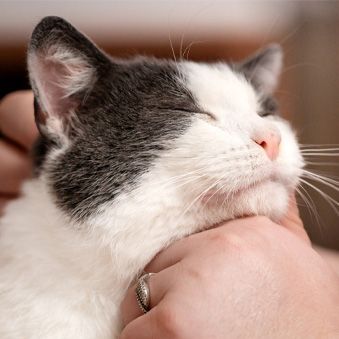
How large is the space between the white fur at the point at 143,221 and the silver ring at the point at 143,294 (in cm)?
7

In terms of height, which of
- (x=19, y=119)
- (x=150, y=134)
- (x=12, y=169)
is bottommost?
(x=12, y=169)

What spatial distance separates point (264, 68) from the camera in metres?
1.20

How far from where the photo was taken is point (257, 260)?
0.75 metres

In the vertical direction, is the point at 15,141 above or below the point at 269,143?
below

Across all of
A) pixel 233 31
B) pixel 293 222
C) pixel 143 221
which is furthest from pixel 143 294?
pixel 233 31

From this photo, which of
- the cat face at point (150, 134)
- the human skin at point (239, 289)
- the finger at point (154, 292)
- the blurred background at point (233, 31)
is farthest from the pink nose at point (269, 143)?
the blurred background at point (233, 31)

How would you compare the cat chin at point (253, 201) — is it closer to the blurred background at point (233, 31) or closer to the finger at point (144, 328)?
the finger at point (144, 328)

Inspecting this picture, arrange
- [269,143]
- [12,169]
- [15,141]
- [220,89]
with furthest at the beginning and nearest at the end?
1. [15,141]
2. [12,169]
3. [220,89]
4. [269,143]

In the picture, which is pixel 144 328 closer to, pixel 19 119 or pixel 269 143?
pixel 269 143

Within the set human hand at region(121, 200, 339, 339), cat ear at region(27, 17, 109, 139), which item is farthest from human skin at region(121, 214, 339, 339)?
cat ear at region(27, 17, 109, 139)

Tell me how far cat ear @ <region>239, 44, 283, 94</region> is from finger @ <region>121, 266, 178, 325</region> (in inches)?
20.0

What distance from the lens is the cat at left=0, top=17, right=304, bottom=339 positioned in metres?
0.81

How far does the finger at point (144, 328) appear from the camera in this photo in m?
0.70

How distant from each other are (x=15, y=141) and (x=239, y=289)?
3.03 ft
